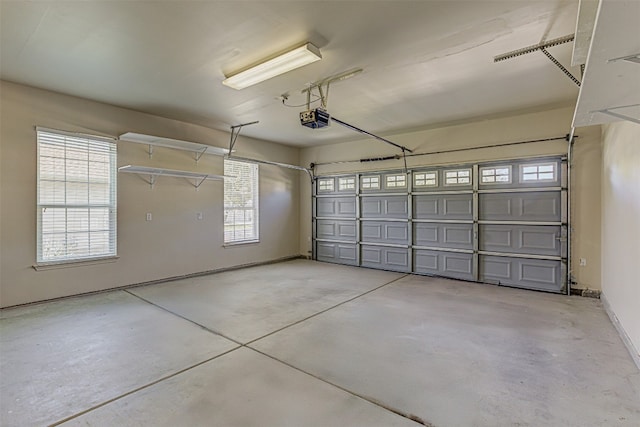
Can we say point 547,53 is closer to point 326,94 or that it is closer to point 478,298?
point 326,94

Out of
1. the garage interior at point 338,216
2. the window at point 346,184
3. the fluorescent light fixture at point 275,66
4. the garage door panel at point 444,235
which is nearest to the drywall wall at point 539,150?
the garage interior at point 338,216

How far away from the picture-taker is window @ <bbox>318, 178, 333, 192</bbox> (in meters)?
7.59

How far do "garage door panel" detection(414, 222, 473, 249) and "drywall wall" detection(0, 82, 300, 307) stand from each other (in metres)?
3.22

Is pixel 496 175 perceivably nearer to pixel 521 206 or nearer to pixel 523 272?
pixel 521 206

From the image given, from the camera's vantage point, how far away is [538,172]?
507 cm

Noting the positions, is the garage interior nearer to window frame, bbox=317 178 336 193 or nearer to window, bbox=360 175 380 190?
window, bbox=360 175 380 190

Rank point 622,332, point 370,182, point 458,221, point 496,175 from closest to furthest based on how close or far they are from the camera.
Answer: point 622,332, point 496,175, point 458,221, point 370,182

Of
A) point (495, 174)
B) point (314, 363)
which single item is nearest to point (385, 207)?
point (495, 174)

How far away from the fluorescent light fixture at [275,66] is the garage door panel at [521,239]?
4295 mm

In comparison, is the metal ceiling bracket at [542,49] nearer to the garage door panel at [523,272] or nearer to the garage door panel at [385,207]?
the garage door panel at [523,272]

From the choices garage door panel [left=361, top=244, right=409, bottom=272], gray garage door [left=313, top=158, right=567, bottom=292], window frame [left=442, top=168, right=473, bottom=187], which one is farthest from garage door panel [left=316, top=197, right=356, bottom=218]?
window frame [left=442, top=168, right=473, bottom=187]

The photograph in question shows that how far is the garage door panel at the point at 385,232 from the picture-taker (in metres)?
6.45

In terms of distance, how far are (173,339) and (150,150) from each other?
340 centimetres

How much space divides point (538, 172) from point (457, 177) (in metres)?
1.23
